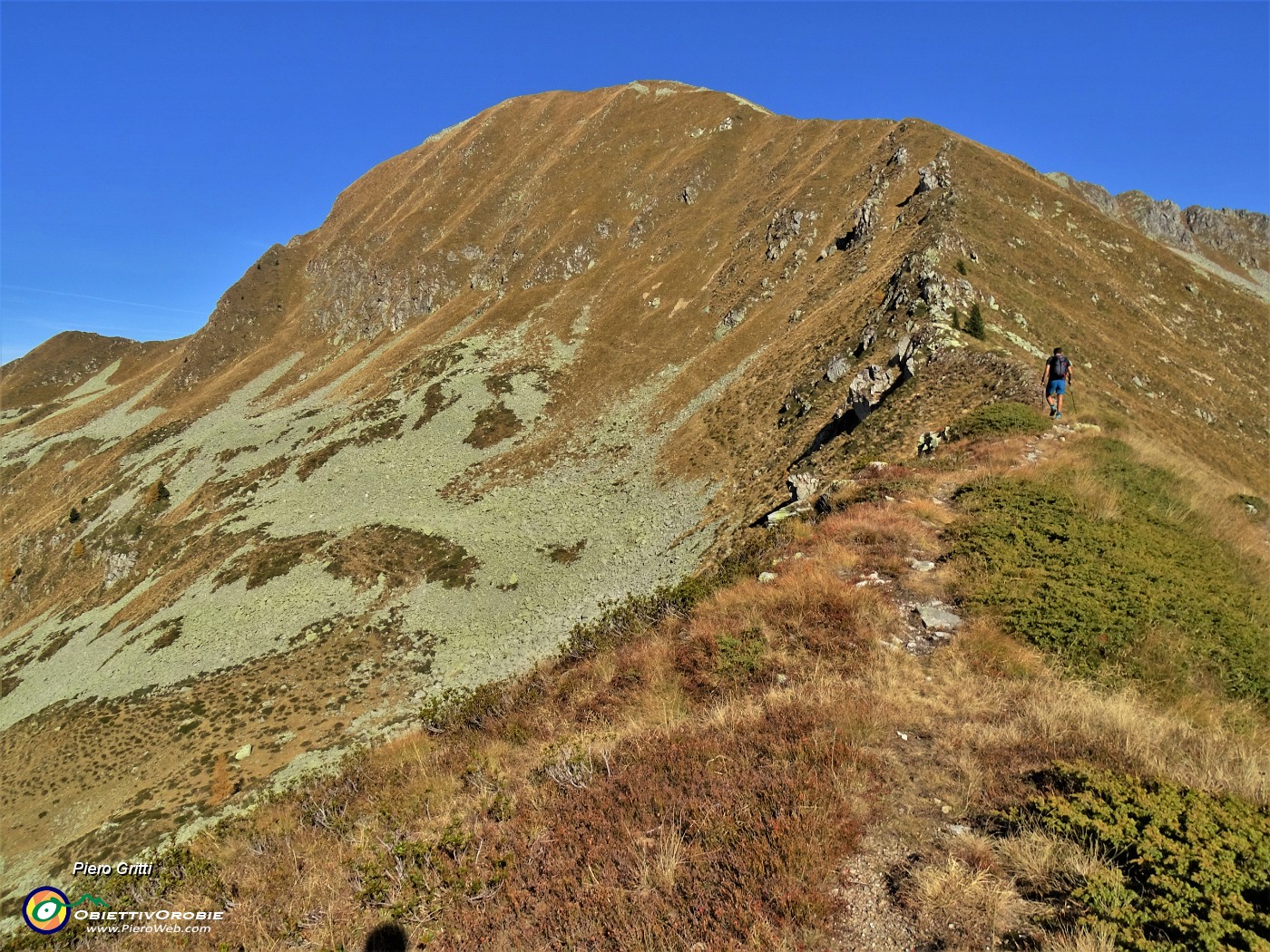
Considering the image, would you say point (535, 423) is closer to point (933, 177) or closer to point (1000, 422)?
point (1000, 422)

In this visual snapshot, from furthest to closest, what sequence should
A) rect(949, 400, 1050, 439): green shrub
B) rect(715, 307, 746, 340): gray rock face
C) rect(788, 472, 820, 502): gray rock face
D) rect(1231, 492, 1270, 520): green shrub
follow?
1. rect(715, 307, 746, 340): gray rock face
2. rect(788, 472, 820, 502): gray rock face
3. rect(949, 400, 1050, 439): green shrub
4. rect(1231, 492, 1270, 520): green shrub

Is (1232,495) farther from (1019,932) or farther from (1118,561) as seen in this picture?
(1019,932)

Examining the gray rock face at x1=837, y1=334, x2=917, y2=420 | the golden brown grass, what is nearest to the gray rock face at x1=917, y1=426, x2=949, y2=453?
the gray rock face at x1=837, y1=334, x2=917, y2=420

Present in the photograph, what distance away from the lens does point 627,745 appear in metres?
7.82

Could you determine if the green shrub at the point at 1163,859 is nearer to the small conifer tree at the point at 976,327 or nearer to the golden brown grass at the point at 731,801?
the golden brown grass at the point at 731,801

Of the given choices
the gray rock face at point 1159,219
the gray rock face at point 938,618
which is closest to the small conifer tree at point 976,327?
the gray rock face at point 938,618

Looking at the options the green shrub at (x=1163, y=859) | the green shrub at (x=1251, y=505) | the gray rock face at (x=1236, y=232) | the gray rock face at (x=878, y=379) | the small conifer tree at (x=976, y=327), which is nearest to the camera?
the green shrub at (x=1163, y=859)

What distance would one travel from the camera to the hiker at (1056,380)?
1744 centimetres

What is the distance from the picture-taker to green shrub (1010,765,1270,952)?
4.05 metres

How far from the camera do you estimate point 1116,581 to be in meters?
10.3

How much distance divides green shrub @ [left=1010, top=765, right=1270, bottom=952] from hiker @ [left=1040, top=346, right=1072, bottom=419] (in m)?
15.7

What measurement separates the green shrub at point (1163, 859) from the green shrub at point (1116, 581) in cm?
355

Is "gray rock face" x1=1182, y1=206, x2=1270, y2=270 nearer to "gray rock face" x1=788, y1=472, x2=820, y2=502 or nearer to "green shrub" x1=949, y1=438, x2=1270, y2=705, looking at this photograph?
"gray rock face" x1=788, y1=472, x2=820, y2=502

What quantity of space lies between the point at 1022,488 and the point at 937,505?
77.8 inches
